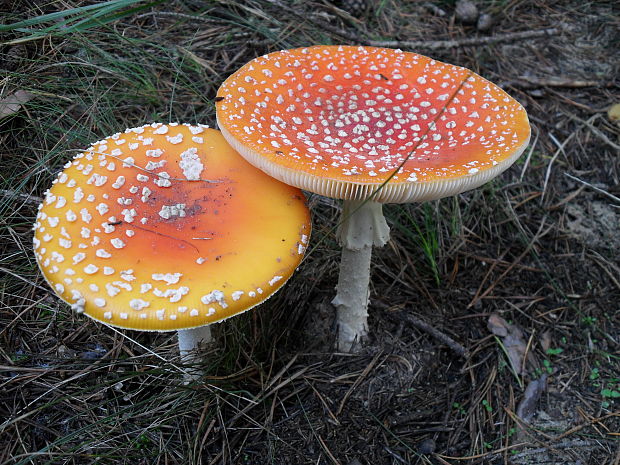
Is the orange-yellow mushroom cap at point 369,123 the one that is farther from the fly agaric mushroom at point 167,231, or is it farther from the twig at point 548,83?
the twig at point 548,83

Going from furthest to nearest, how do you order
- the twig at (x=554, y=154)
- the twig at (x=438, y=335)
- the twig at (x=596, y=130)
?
the twig at (x=596, y=130) < the twig at (x=554, y=154) < the twig at (x=438, y=335)

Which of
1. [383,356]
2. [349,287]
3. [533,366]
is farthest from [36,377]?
[533,366]

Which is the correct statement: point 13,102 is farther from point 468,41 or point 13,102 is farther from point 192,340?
point 468,41

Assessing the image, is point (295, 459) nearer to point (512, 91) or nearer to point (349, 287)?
point (349, 287)

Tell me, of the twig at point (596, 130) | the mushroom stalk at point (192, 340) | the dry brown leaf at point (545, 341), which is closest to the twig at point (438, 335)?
the dry brown leaf at point (545, 341)

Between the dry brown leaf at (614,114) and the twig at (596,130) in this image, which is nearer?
the twig at (596,130)

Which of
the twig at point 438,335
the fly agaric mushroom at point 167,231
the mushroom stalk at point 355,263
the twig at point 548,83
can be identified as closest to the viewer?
the fly agaric mushroom at point 167,231

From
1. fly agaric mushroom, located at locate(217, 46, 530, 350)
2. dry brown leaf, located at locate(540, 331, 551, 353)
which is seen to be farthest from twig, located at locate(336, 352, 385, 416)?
dry brown leaf, located at locate(540, 331, 551, 353)
